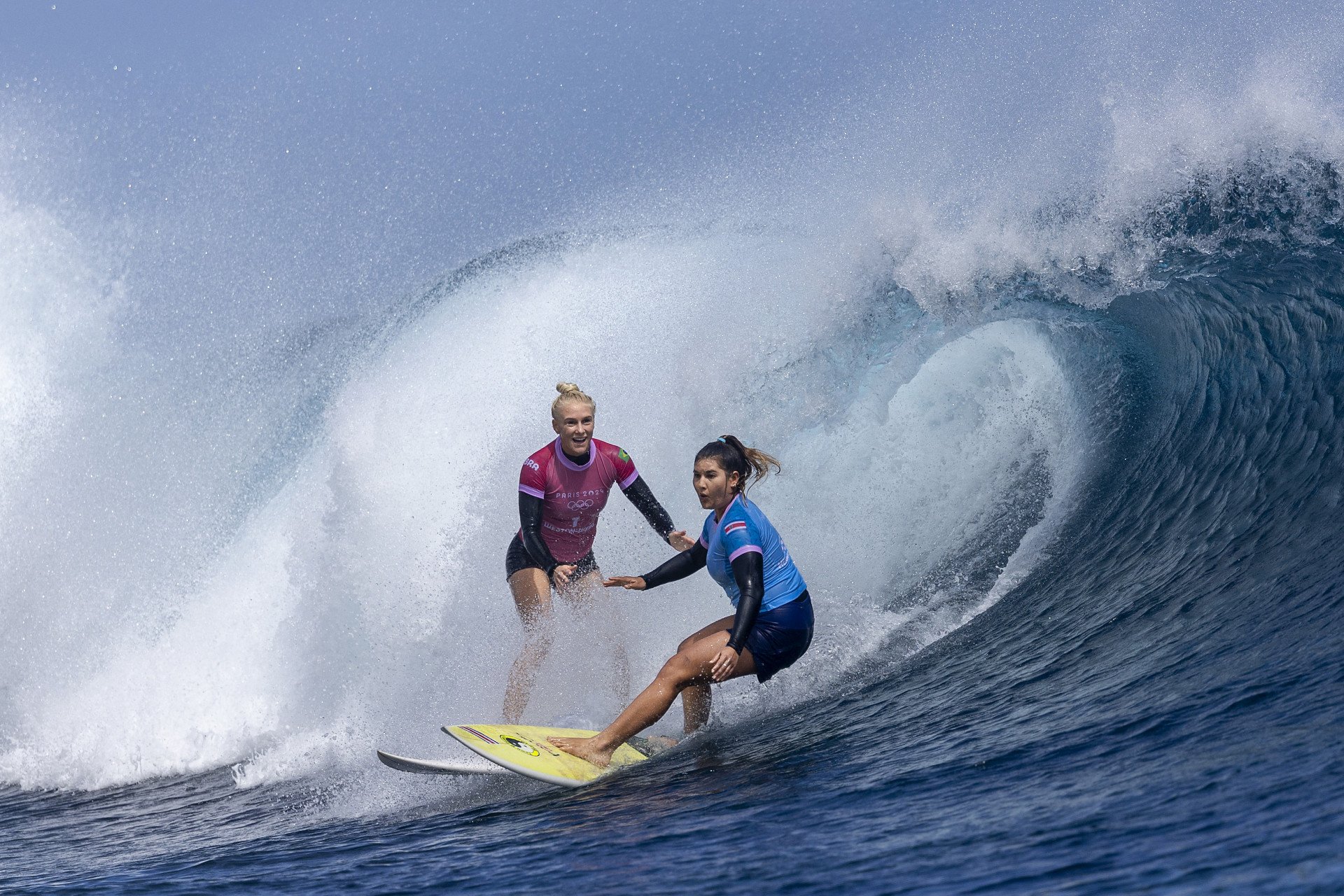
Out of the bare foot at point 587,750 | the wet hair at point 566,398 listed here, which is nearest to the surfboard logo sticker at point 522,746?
the bare foot at point 587,750

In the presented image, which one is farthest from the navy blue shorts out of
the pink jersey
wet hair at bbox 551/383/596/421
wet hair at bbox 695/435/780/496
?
wet hair at bbox 551/383/596/421

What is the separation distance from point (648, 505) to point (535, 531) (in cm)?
61

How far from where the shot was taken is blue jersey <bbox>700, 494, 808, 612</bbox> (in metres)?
4.88

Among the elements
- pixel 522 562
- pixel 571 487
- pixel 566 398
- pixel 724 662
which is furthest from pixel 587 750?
pixel 566 398

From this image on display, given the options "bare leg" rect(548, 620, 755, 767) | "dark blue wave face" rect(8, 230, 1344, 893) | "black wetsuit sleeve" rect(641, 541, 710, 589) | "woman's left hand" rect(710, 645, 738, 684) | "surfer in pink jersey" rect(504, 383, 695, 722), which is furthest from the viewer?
"surfer in pink jersey" rect(504, 383, 695, 722)

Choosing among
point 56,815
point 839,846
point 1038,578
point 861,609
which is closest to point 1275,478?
point 1038,578

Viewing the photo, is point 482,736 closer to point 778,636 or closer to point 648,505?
→ point 778,636

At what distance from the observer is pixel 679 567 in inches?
211

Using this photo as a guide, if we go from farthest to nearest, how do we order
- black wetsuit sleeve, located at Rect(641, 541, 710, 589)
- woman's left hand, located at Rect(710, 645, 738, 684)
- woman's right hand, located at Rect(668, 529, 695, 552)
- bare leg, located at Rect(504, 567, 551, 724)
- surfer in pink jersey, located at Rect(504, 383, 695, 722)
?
bare leg, located at Rect(504, 567, 551, 724) → surfer in pink jersey, located at Rect(504, 383, 695, 722) → woman's right hand, located at Rect(668, 529, 695, 552) → black wetsuit sleeve, located at Rect(641, 541, 710, 589) → woman's left hand, located at Rect(710, 645, 738, 684)

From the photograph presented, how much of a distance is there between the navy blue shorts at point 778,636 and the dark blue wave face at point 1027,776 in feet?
1.21

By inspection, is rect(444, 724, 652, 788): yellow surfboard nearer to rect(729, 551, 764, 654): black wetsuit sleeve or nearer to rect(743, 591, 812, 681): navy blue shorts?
rect(743, 591, 812, 681): navy blue shorts

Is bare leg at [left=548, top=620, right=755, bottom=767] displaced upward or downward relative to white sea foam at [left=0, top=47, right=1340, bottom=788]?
downward

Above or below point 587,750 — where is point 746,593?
above

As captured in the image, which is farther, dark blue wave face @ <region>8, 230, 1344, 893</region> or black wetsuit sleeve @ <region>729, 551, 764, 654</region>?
black wetsuit sleeve @ <region>729, 551, 764, 654</region>
